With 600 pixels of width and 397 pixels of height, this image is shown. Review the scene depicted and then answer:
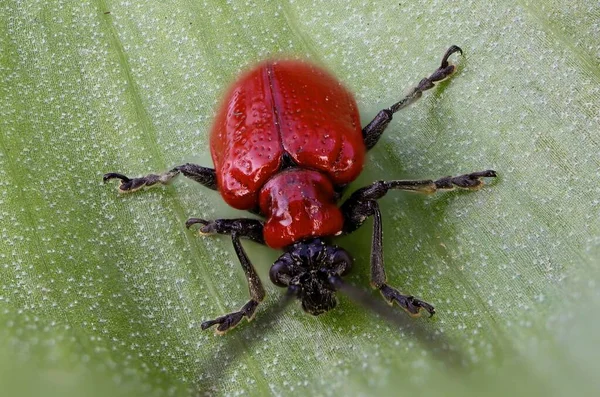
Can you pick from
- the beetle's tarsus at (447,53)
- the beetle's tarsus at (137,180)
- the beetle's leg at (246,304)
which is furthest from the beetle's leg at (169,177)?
the beetle's tarsus at (447,53)

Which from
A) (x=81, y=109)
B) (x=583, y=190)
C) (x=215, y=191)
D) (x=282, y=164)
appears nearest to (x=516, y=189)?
(x=583, y=190)

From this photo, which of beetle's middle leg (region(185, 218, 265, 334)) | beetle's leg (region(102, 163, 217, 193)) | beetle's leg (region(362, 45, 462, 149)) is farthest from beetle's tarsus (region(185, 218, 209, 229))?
beetle's leg (region(362, 45, 462, 149))

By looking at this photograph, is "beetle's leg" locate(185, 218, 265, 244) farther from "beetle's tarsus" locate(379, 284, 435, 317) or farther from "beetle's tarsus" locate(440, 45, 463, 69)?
"beetle's tarsus" locate(440, 45, 463, 69)

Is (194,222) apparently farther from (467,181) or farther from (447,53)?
(447,53)

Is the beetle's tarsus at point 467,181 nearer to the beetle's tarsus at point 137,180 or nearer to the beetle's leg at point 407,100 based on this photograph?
the beetle's leg at point 407,100

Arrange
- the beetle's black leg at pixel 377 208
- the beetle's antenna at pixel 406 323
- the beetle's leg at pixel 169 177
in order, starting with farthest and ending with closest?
the beetle's leg at pixel 169 177 → the beetle's black leg at pixel 377 208 → the beetle's antenna at pixel 406 323

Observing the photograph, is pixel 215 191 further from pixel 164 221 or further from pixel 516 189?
pixel 516 189

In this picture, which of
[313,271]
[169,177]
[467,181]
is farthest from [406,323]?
[169,177]
